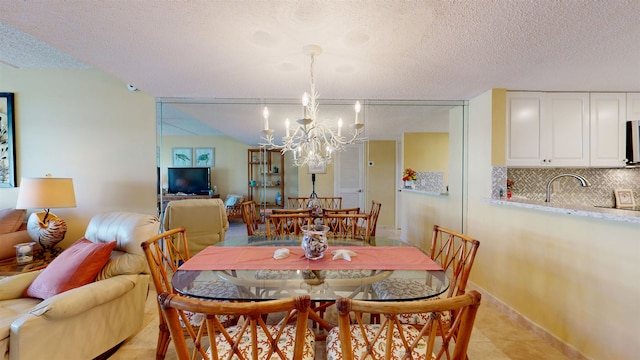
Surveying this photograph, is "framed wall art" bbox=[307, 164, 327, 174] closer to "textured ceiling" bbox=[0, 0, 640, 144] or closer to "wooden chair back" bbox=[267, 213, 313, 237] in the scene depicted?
"wooden chair back" bbox=[267, 213, 313, 237]

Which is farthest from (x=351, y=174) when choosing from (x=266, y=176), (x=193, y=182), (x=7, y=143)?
(x=7, y=143)

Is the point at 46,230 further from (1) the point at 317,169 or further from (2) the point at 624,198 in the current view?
(2) the point at 624,198

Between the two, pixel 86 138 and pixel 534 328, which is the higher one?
pixel 86 138

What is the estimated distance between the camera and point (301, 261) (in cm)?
167

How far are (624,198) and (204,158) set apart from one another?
20.8 ft

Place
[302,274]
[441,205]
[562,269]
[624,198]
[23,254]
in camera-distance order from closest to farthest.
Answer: [302,274] < [562,269] < [23,254] < [624,198] < [441,205]

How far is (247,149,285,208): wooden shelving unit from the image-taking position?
12.3 feet

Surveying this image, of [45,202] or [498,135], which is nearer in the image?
[45,202]

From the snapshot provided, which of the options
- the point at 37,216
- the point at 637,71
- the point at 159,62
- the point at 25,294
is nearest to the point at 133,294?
the point at 25,294

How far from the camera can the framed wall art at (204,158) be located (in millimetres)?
4910

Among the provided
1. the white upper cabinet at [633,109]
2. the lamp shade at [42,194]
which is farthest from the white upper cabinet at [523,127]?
the lamp shade at [42,194]

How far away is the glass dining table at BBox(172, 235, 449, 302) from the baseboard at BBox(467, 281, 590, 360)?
123cm

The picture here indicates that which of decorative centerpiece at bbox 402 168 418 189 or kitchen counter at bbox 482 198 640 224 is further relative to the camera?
decorative centerpiece at bbox 402 168 418 189

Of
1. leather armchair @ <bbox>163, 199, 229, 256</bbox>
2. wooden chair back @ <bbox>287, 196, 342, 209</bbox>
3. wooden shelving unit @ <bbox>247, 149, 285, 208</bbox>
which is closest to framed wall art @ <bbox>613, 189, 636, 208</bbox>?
wooden chair back @ <bbox>287, 196, 342, 209</bbox>
